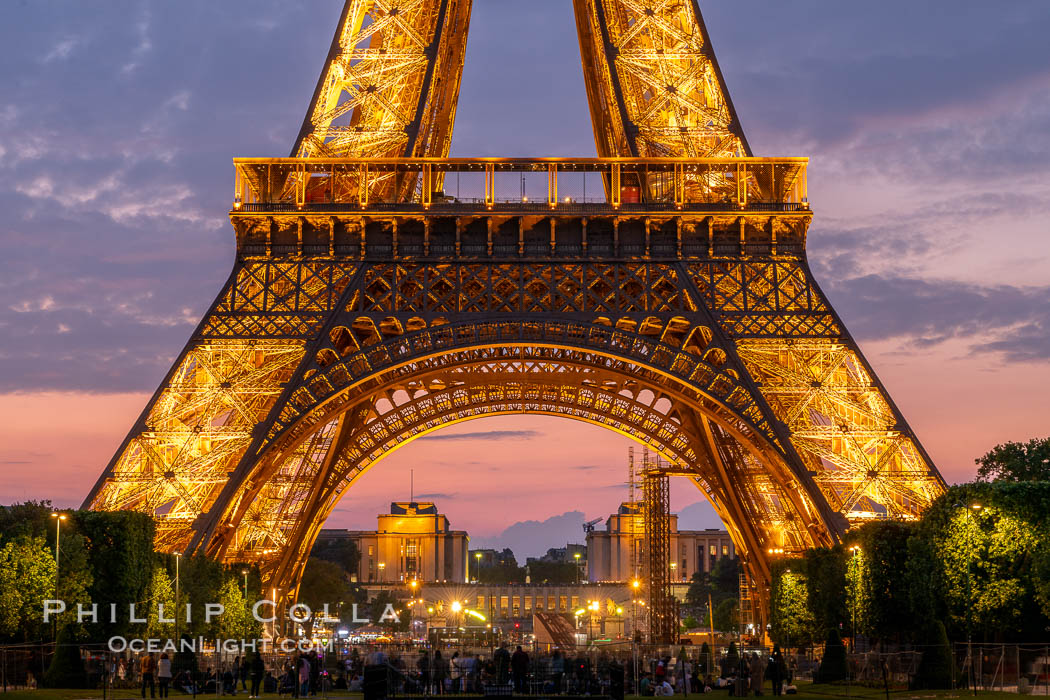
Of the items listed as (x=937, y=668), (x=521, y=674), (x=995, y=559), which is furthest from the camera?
(x=995, y=559)

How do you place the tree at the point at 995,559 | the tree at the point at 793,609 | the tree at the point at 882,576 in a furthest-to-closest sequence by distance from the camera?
the tree at the point at 793,609
the tree at the point at 882,576
the tree at the point at 995,559

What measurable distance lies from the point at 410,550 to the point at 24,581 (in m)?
156

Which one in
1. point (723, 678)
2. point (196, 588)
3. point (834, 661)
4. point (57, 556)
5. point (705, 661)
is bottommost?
point (723, 678)

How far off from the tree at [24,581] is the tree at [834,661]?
26024 mm

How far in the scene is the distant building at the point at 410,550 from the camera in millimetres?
192250

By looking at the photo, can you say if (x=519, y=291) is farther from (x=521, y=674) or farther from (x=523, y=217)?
(x=521, y=674)

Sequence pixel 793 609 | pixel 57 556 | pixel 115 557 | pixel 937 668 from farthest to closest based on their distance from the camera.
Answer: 1. pixel 793 609
2. pixel 115 557
3. pixel 57 556
4. pixel 937 668

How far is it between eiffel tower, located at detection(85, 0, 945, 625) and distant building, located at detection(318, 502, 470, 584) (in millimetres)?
137006

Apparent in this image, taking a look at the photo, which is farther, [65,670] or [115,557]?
[115,557]

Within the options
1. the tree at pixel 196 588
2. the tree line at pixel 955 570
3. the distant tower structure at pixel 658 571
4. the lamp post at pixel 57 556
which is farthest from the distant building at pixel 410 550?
the lamp post at pixel 57 556

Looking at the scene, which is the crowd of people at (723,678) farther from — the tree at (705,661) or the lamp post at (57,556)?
the lamp post at (57,556)

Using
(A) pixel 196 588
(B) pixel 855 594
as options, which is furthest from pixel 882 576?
(A) pixel 196 588

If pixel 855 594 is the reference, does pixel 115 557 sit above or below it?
above

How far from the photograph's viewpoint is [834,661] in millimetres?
46656
